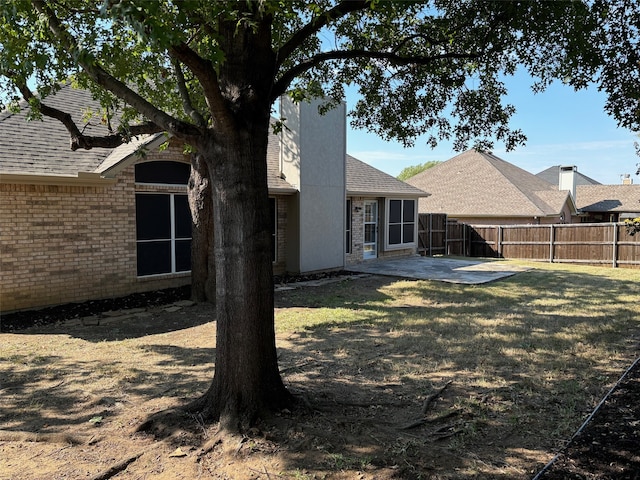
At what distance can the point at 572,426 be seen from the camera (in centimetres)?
438

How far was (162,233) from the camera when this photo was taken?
1161 centimetres

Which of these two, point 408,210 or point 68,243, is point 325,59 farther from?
point 408,210

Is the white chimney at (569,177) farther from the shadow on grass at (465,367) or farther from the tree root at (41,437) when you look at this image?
the tree root at (41,437)

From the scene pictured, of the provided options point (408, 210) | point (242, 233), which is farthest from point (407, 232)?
point (242, 233)

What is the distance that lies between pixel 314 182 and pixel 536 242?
12865mm

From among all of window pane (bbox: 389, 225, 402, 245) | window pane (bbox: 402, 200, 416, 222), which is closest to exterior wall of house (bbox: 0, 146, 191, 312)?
window pane (bbox: 389, 225, 402, 245)

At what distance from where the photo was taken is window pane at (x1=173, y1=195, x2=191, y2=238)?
11898 mm

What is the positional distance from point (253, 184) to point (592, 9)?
173 inches

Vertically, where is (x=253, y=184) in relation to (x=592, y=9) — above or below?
below

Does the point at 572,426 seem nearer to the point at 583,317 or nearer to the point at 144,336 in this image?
the point at 583,317

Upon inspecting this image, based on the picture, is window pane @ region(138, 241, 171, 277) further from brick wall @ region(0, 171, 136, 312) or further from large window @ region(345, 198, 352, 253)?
large window @ region(345, 198, 352, 253)

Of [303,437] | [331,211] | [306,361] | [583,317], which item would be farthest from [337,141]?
[303,437]

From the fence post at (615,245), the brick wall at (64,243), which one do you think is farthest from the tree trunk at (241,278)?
the fence post at (615,245)

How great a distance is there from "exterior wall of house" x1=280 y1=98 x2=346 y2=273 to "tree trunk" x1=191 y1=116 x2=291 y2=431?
10.3 m
